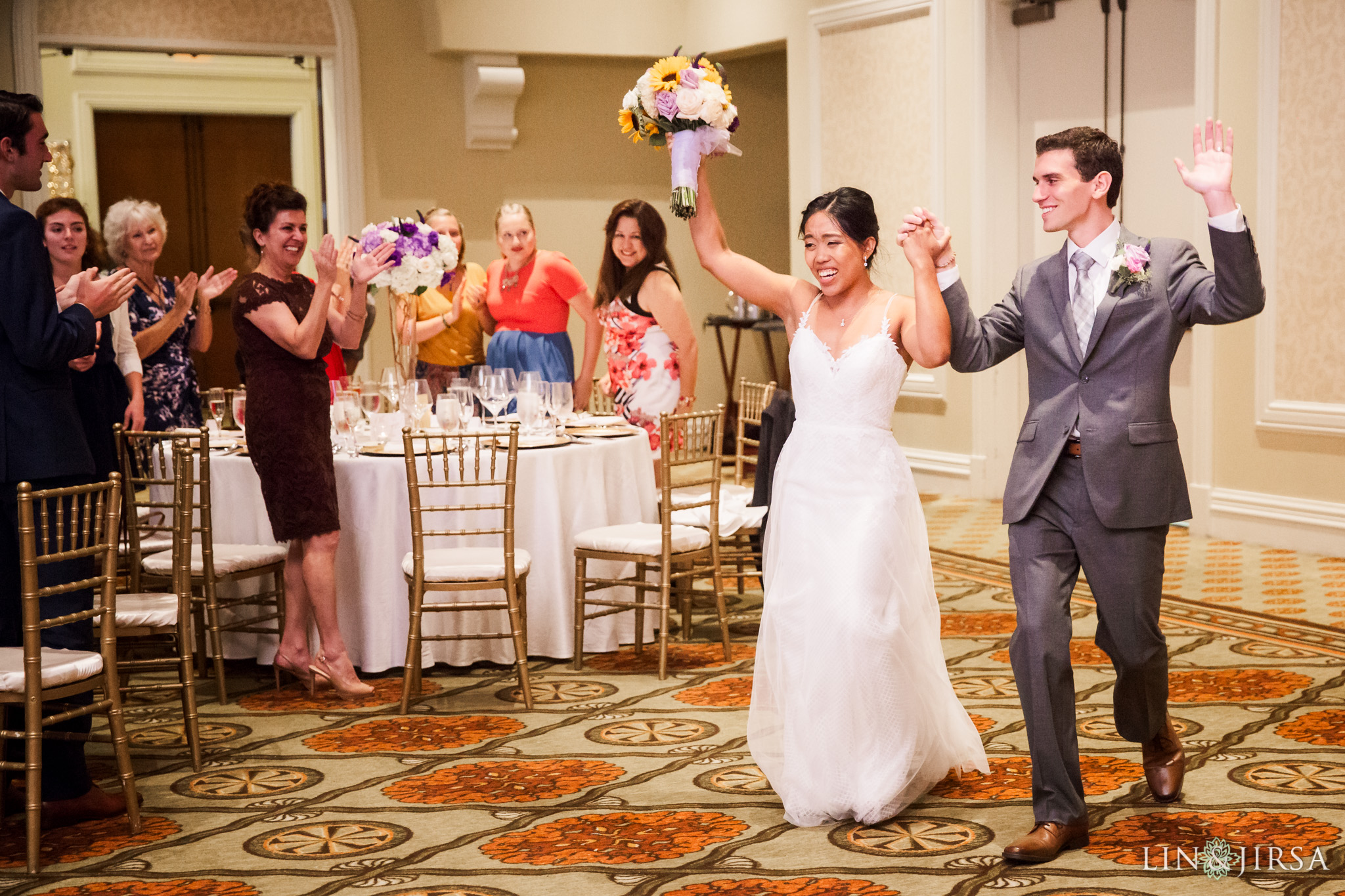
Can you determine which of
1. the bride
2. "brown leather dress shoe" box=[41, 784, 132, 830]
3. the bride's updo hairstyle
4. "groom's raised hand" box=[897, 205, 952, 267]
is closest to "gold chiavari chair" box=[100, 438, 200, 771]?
"brown leather dress shoe" box=[41, 784, 132, 830]

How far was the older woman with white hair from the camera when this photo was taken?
19.5ft

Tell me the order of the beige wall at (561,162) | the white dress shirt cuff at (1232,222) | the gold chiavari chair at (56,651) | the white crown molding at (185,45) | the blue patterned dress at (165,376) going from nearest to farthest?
1. the white dress shirt cuff at (1232,222)
2. the gold chiavari chair at (56,651)
3. the blue patterned dress at (165,376)
4. the white crown molding at (185,45)
5. the beige wall at (561,162)

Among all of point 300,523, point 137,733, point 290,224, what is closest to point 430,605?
point 300,523

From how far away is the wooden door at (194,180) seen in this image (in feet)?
38.0

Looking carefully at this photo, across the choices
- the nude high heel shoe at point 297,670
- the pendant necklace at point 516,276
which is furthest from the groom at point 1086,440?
the pendant necklace at point 516,276

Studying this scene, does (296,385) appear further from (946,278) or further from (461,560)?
(946,278)

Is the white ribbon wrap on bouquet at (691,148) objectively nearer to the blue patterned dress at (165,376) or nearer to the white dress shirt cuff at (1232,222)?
the white dress shirt cuff at (1232,222)

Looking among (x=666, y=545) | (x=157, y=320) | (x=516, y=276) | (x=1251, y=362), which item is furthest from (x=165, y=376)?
(x=1251, y=362)

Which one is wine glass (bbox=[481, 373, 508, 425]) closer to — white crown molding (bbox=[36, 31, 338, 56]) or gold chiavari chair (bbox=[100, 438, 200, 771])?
gold chiavari chair (bbox=[100, 438, 200, 771])

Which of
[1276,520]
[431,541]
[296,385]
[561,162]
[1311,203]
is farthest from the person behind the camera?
[561,162]

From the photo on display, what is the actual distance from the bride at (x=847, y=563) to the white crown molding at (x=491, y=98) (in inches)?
257

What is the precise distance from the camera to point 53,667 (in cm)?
337

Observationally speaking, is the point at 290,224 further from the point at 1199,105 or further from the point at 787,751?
the point at 1199,105

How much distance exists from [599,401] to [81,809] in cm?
356
